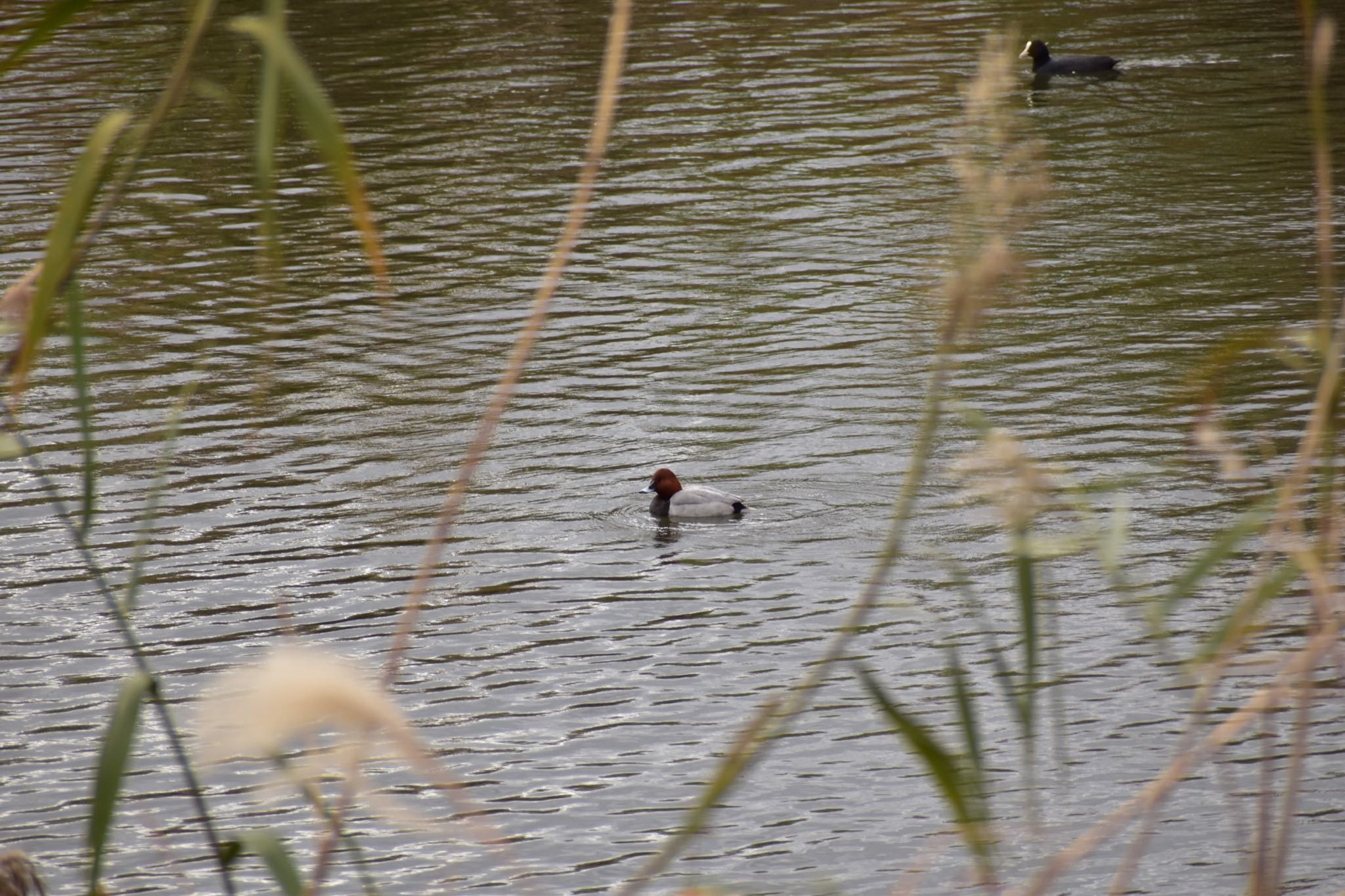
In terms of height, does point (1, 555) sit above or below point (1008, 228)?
below

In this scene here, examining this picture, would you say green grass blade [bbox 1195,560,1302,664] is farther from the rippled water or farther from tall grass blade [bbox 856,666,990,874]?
tall grass blade [bbox 856,666,990,874]

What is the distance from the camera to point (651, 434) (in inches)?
532

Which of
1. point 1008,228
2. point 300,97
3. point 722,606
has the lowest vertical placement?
point 722,606

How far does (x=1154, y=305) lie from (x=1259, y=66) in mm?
10690

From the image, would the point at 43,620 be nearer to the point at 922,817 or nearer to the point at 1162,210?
the point at 922,817

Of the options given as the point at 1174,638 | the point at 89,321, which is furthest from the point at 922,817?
the point at 89,321

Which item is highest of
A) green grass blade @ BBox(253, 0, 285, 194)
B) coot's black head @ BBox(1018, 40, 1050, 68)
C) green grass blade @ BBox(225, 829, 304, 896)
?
green grass blade @ BBox(253, 0, 285, 194)

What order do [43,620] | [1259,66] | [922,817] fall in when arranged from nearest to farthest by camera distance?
[922,817] < [43,620] < [1259,66]

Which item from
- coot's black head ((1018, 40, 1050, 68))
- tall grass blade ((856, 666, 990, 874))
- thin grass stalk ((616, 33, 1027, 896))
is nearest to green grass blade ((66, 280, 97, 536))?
thin grass stalk ((616, 33, 1027, 896))

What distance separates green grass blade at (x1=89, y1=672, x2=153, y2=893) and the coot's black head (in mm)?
23200

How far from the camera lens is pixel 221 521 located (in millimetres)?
12008

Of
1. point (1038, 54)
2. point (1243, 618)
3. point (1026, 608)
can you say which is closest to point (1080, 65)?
point (1038, 54)

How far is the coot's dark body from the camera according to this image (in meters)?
25.5

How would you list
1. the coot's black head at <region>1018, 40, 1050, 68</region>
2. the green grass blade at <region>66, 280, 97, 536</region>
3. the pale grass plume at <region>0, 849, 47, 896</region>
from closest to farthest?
the green grass blade at <region>66, 280, 97, 536</region>
the pale grass plume at <region>0, 849, 47, 896</region>
the coot's black head at <region>1018, 40, 1050, 68</region>
